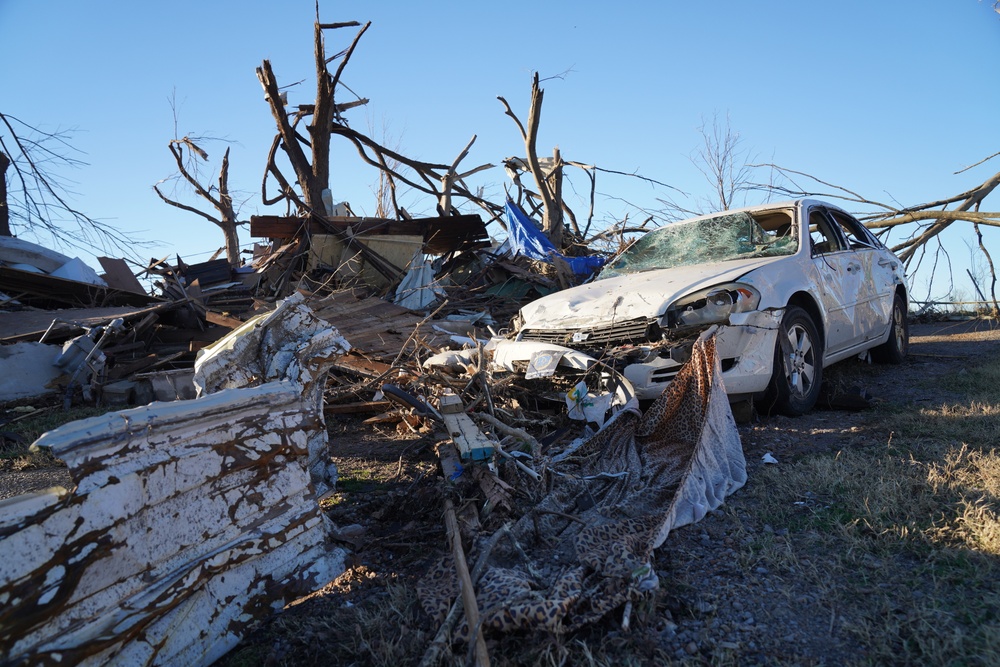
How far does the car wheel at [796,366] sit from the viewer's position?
470cm

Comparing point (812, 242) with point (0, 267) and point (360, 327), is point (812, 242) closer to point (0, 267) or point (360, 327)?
point (360, 327)

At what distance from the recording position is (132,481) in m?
2.10

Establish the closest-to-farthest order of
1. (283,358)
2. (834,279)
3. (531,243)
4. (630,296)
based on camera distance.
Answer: (283,358) → (630,296) → (834,279) → (531,243)

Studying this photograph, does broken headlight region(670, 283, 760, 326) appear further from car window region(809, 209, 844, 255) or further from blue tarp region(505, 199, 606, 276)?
blue tarp region(505, 199, 606, 276)

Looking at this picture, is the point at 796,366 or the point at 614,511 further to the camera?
Answer: the point at 796,366

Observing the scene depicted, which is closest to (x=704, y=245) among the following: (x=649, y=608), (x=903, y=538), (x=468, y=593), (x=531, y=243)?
(x=903, y=538)

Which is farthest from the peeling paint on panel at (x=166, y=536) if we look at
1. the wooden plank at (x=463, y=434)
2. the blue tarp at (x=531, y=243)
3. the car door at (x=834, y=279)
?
the blue tarp at (x=531, y=243)

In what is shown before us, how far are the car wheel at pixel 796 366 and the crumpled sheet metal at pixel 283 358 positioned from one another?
9.86ft

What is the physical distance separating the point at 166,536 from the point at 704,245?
4753 mm

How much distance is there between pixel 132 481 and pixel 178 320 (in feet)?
26.8

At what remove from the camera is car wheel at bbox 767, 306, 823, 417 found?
470 cm

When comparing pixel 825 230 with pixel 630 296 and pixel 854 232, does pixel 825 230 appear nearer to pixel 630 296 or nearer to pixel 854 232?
pixel 854 232

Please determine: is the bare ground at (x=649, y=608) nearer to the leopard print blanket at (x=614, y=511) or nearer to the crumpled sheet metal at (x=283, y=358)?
the leopard print blanket at (x=614, y=511)

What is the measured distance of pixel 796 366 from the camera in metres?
4.89
